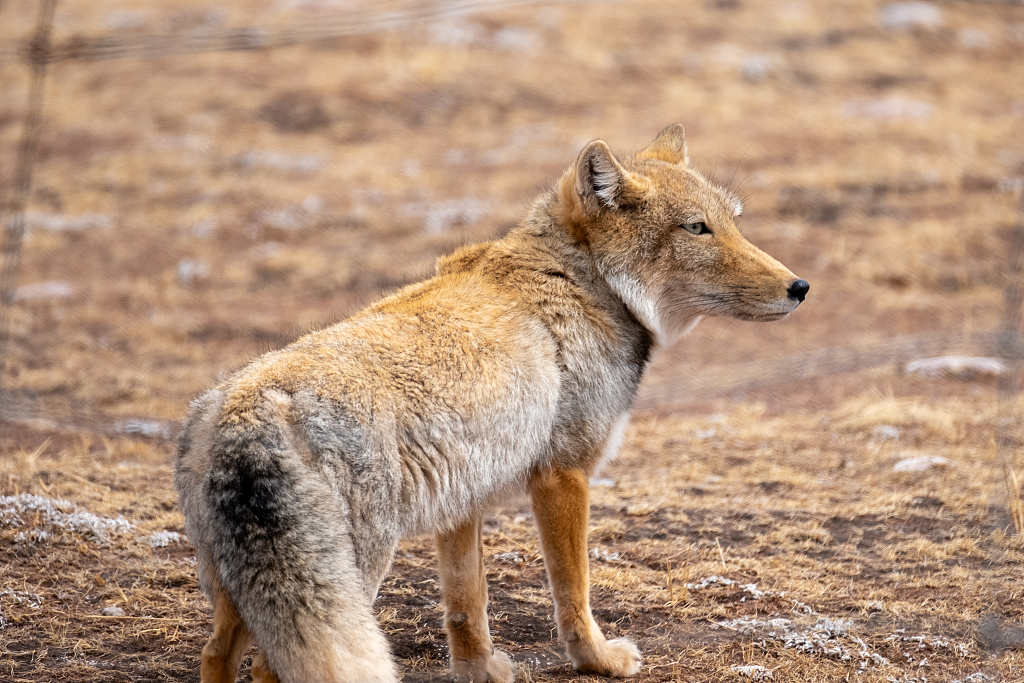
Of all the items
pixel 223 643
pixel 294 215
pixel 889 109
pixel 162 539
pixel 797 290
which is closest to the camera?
pixel 223 643

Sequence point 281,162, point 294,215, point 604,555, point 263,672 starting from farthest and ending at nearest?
point 281,162
point 294,215
point 604,555
point 263,672

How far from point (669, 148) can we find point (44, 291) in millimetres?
9363

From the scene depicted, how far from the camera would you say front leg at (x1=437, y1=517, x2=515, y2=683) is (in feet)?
15.9

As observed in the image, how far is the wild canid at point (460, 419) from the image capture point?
137 inches

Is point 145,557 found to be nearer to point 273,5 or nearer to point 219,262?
point 219,262

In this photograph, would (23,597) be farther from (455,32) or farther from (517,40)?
(517,40)

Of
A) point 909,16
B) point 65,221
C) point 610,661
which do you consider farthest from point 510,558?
point 909,16

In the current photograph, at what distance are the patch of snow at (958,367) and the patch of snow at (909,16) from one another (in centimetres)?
1332

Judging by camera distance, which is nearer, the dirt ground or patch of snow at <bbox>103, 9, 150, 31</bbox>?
the dirt ground

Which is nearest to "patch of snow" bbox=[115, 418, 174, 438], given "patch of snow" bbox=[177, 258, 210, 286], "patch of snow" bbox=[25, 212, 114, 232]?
"patch of snow" bbox=[177, 258, 210, 286]

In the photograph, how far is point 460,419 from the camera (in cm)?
418

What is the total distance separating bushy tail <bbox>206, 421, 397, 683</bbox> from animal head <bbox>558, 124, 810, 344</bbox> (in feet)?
7.28

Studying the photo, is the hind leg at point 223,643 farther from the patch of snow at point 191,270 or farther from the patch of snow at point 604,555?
the patch of snow at point 191,270

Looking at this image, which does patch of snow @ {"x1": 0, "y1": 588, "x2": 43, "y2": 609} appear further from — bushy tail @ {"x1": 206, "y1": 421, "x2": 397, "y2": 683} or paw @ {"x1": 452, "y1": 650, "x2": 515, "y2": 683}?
paw @ {"x1": 452, "y1": 650, "x2": 515, "y2": 683}
